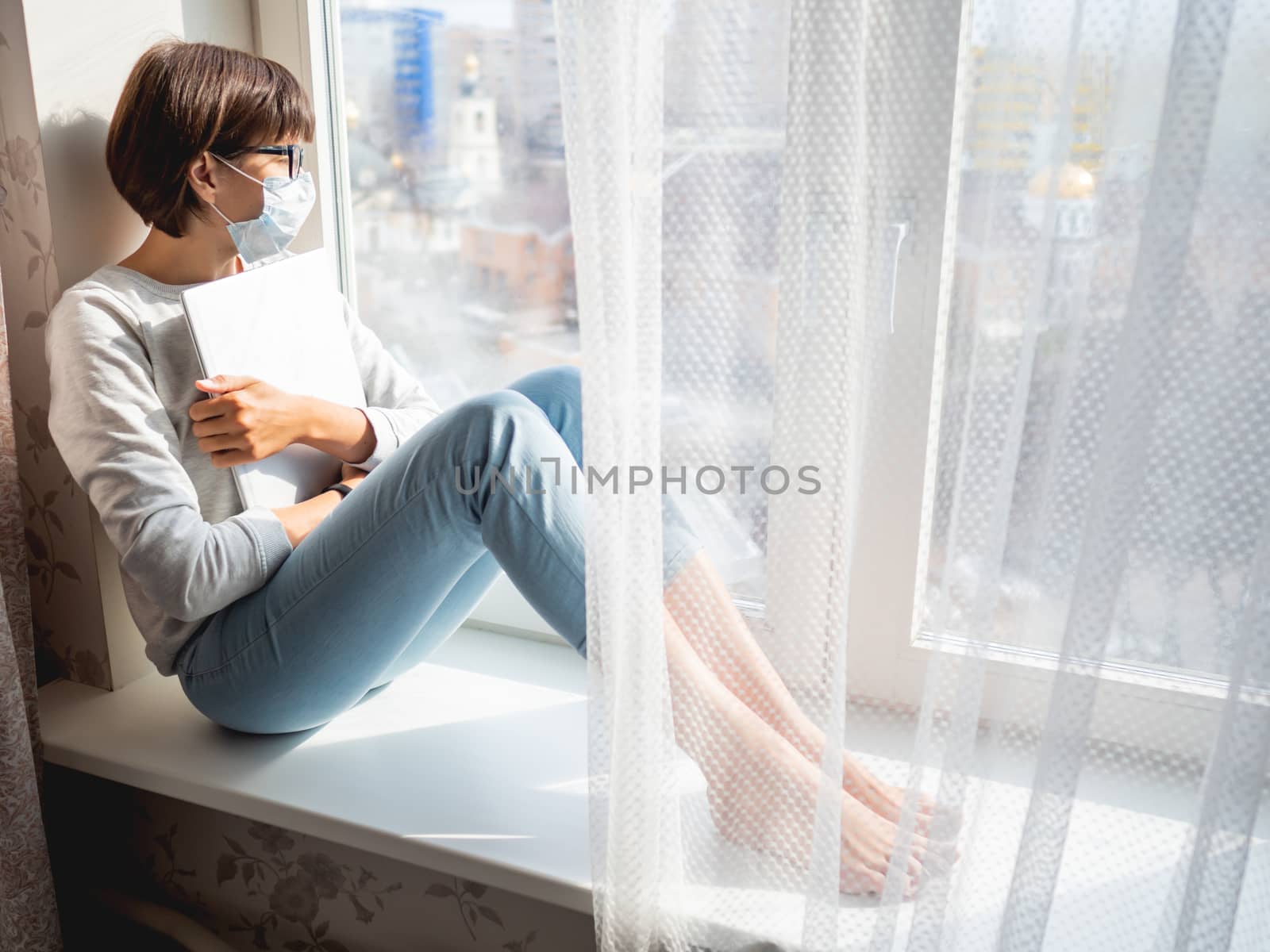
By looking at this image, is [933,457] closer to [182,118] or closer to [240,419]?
[240,419]

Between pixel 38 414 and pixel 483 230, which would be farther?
pixel 483 230

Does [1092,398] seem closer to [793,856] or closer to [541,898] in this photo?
[793,856]

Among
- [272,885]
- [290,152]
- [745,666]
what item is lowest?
[272,885]

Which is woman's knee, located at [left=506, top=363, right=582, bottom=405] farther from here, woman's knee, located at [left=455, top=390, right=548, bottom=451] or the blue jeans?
woman's knee, located at [left=455, top=390, right=548, bottom=451]

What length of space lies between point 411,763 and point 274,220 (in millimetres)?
609

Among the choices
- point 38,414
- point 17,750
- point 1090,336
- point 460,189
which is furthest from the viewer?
point 460,189

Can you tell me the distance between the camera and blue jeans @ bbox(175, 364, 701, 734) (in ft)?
3.05

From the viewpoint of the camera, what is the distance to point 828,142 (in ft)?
2.33

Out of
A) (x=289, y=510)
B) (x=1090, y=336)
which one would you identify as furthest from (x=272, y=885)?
(x=1090, y=336)

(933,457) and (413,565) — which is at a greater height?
(933,457)

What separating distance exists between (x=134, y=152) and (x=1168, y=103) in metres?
0.98

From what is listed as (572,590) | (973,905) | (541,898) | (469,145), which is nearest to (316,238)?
(469,145)

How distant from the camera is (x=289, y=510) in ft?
3.75

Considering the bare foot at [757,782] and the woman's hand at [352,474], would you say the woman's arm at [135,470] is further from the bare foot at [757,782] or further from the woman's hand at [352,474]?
the bare foot at [757,782]
